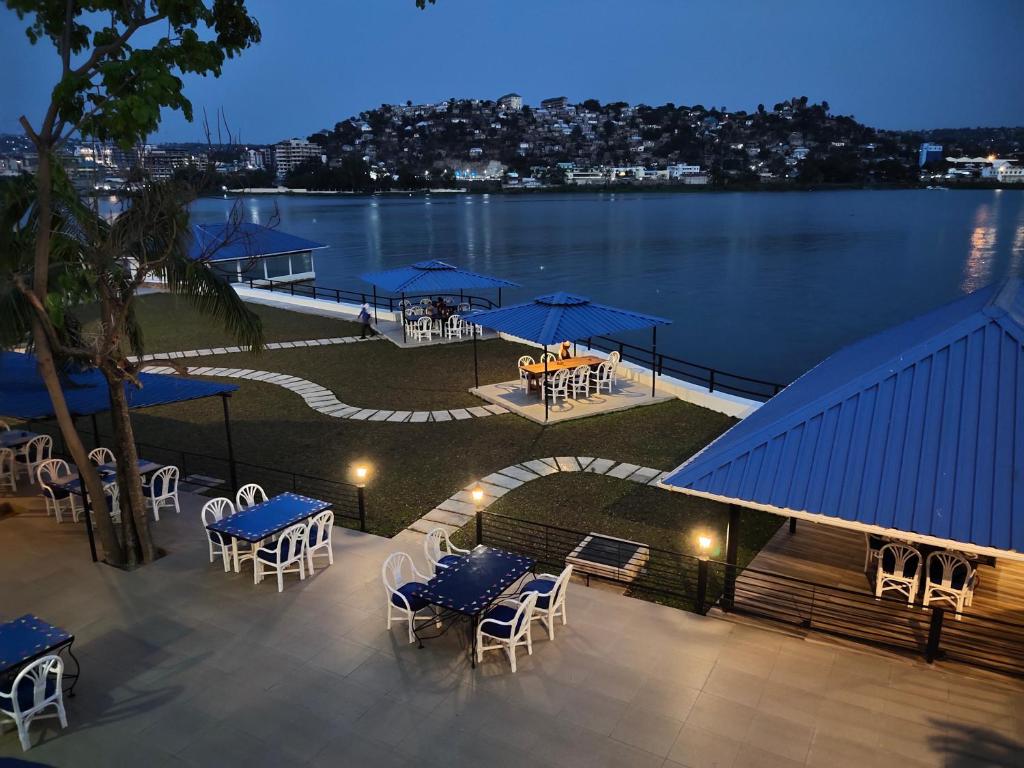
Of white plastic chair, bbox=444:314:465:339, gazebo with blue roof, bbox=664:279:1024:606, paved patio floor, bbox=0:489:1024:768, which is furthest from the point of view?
white plastic chair, bbox=444:314:465:339

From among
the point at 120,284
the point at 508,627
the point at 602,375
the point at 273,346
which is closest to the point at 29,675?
the point at 508,627

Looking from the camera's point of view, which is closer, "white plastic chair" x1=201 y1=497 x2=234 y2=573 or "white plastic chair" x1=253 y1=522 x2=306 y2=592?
"white plastic chair" x1=253 y1=522 x2=306 y2=592

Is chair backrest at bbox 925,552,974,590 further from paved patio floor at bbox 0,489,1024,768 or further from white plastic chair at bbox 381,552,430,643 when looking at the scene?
white plastic chair at bbox 381,552,430,643

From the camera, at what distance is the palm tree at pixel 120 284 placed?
7.96m

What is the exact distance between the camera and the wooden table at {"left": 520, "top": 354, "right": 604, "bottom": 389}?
16.2m

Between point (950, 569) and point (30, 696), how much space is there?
8775mm

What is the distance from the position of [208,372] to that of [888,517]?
55.9ft

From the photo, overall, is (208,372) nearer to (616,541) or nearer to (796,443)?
(616,541)

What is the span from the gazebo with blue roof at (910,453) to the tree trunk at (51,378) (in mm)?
6875

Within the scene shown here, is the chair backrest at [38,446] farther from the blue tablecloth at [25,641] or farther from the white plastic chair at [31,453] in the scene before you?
the blue tablecloth at [25,641]

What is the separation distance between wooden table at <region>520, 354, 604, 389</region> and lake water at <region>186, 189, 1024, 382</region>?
712 cm

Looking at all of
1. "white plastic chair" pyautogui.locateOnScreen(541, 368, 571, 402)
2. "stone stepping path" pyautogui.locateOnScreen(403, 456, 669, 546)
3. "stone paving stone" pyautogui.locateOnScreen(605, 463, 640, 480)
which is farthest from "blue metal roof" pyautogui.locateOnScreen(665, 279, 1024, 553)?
"white plastic chair" pyautogui.locateOnScreen(541, 368, 571, 402)

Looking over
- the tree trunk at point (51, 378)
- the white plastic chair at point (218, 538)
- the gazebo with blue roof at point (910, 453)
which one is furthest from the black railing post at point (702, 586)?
the tree trunk at point (51, 378)

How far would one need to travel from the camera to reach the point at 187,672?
270 inches
